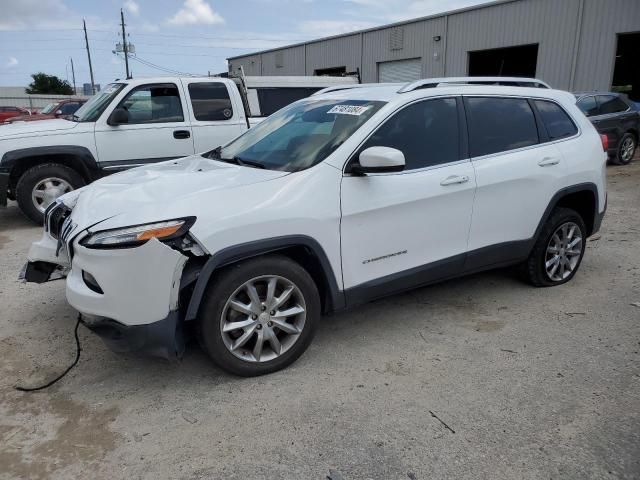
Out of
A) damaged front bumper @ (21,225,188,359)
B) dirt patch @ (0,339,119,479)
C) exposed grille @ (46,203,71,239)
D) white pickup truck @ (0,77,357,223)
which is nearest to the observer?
dirt patch @ (0,339,119,479)

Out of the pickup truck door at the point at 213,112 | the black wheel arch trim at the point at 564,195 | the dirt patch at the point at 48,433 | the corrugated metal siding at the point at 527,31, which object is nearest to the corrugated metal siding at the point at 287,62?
the corrugated metal siding at the point at 527,31

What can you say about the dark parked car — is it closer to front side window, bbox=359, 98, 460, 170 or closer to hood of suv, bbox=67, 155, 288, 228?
front side window, bbox=359, 98, 460, 170

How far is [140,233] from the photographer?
108 inches

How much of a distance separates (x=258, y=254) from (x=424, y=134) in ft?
5.06

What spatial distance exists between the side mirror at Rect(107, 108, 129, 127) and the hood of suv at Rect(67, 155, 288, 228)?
3.55m

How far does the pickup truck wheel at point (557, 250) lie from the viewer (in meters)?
A: 4.46

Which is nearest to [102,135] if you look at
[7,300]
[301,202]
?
[7,300]

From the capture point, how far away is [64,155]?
6.87m

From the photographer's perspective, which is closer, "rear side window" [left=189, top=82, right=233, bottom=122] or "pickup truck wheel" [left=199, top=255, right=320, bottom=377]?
"pickup truck wheel" [left=199, top=255, right=320, bottom=377]

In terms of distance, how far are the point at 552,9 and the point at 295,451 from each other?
18405 millimetres

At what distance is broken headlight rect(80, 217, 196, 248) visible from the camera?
107 inches

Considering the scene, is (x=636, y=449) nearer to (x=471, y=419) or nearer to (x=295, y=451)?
(x=471, y=419)

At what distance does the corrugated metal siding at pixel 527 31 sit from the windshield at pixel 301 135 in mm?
15746

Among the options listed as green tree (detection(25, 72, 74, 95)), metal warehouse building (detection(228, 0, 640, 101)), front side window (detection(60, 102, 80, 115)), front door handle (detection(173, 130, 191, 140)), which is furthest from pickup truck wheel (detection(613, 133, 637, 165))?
green tree (detection(25, 72, 74, 95))
